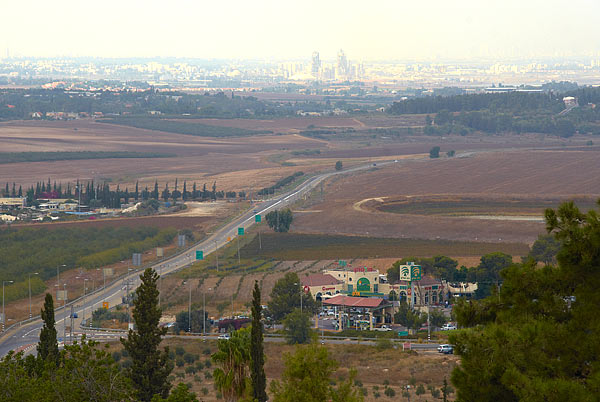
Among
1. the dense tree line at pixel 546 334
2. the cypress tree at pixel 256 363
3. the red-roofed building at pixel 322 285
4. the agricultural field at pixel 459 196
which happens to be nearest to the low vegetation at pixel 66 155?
the agricultural field at pixel 459 196

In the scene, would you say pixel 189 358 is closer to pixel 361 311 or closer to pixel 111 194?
pixel 361 311

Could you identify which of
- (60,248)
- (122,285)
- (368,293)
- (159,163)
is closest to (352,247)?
(368,293)

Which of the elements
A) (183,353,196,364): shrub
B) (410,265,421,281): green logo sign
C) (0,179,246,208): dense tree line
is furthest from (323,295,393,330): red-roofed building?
(0,179,246,208): dense tree line

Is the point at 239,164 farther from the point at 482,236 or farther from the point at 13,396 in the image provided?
the point at 13,396

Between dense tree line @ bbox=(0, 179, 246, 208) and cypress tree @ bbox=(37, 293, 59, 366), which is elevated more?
cypress tree @ bbox=(37, 293, 59, 366)

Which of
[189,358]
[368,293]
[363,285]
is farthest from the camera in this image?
[363,285]

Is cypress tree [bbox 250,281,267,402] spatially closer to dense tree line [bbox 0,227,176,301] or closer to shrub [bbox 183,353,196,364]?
shrub [bbox 183,353,196,364]
